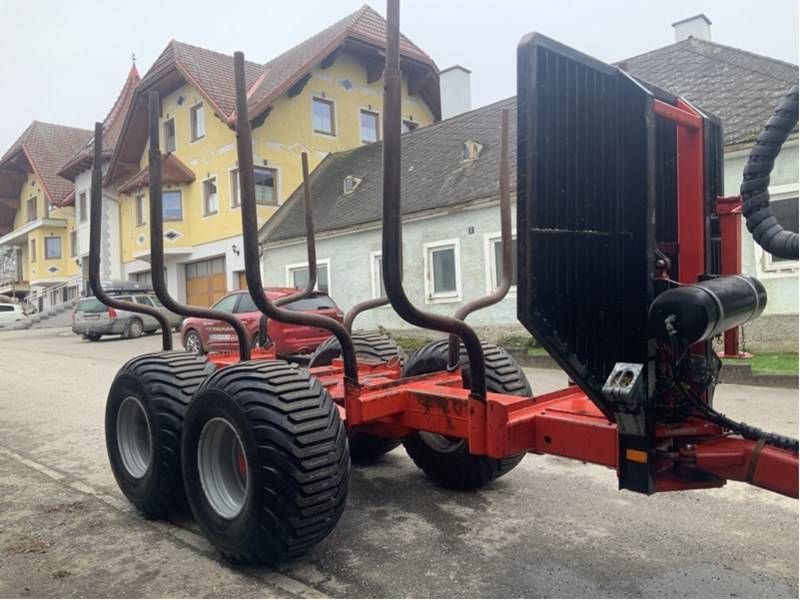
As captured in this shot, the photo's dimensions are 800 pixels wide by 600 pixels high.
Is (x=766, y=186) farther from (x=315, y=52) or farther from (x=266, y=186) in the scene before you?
(x=315, y=52)

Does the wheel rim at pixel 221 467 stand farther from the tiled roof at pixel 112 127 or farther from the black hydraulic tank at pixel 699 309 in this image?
the tiled roof at pixel 112 127

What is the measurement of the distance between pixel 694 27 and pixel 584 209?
1722 centimetres

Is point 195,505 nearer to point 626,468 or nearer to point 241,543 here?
point 241,543

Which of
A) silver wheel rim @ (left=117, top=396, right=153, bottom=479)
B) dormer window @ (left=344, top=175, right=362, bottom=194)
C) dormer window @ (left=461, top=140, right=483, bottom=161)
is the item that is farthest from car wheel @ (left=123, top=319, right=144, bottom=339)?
silver wheel rim @ (left=117, top=396, right=153, bottom=479)

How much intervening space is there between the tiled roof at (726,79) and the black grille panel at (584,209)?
9.44 metres

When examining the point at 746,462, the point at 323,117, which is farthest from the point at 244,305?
the point at 323,117

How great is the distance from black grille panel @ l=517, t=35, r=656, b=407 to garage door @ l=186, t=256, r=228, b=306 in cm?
2310

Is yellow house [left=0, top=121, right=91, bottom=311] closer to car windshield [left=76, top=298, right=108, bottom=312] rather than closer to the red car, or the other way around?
car windshield [left=76, top=298, right=108, bottom=312]

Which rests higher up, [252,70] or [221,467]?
[252,70]

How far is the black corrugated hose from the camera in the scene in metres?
2.47

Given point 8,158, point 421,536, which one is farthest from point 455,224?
point 8,158

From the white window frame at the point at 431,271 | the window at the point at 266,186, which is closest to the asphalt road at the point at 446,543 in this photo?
the white window frame at the point at 431,271

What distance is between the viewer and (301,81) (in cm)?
2494

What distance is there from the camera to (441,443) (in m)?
4.91
